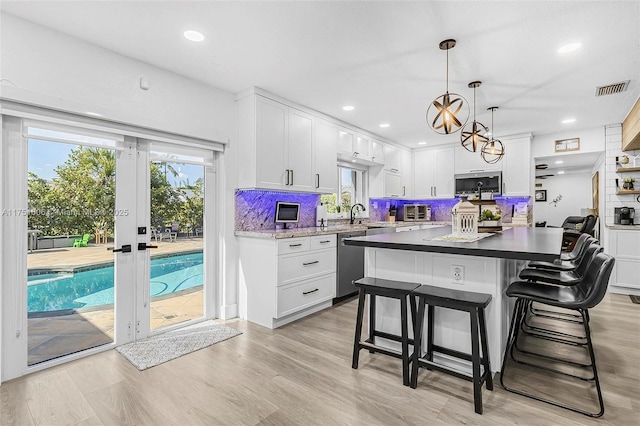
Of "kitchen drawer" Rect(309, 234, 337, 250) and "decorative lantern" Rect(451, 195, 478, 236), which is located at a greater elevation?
"decorative lantern" Rect(451, 195, 478, 236)

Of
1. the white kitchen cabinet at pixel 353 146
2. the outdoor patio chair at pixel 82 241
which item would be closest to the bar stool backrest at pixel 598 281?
the white kitchen cabinet at pixel 353 146

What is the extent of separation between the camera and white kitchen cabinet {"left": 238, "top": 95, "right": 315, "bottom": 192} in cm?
359

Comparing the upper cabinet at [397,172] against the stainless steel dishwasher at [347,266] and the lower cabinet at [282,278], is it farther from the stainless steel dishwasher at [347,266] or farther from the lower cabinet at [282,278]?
the lower cabinet at [282,278]

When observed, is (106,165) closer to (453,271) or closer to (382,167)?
(453,271)

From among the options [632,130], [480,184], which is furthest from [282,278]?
[632,130]

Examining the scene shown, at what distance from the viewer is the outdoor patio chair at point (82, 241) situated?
8.71 feet

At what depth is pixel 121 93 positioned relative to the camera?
280 centimetres

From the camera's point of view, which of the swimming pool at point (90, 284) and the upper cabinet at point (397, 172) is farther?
the upper cabinet at point (397, 172)

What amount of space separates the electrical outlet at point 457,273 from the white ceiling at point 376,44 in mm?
1750

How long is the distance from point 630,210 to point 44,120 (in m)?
7.10

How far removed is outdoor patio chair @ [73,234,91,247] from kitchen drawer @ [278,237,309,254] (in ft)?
5.39

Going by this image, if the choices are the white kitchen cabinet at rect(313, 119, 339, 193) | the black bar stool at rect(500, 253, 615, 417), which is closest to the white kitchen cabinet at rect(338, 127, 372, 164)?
the white kitchen cabinet at rect(313, 119, 339, 193)

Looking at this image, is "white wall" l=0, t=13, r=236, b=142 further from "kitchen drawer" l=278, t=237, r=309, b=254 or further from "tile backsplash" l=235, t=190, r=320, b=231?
"kitchen drawer" l=278, t=237, r=309, b=254

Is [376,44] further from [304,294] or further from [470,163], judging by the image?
[470,163]
